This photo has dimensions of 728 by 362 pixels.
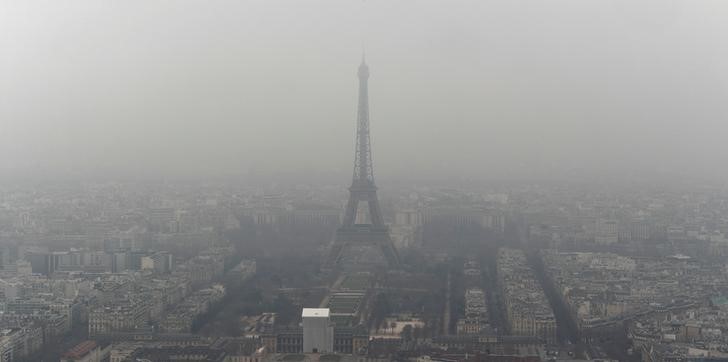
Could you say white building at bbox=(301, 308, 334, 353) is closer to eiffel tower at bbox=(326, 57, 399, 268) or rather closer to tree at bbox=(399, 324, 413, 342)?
tree at bbox=(399, 324, 413, 342)

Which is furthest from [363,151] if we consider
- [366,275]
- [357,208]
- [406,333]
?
[406,333]

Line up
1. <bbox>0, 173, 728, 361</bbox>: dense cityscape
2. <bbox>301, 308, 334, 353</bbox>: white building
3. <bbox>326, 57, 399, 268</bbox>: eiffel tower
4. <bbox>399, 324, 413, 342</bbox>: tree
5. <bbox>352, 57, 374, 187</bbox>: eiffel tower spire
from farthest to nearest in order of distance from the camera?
<bbox>352, 57, 374, 187</bbox>: eiffel tower spire, <bbox>326, 57, 399, 268</bbox>: eiffel tower, <bbox>399, 324, 413, 342</bbox>: tree, <bbox>0, 173, 728, 361</bbox>: dense cityscape, <bbox>301, 308, 334, 353</bbox>: white building

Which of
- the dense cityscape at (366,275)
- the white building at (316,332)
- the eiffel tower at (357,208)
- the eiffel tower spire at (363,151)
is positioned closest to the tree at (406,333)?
the dense cityscape at (366,275)

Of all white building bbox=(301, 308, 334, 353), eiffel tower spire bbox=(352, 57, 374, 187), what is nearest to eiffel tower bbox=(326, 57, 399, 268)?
eiffel tower spire bbox=(352, 57, 374, 187)

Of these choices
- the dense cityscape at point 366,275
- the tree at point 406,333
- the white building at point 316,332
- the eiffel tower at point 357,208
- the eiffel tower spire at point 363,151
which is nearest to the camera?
the white building at point 316,332

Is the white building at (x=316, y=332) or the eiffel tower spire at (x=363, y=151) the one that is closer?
the white building at (x=316, y=332)

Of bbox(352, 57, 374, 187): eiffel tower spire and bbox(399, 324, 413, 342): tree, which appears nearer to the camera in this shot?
bbox(399, 324, 413, 342): tree

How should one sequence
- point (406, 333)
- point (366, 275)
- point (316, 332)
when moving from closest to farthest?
point (316, 332)
point (406, 333)
point (366, 275)

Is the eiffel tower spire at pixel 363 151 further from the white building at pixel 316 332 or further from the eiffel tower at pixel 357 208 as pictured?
the white building at pixel 316 332

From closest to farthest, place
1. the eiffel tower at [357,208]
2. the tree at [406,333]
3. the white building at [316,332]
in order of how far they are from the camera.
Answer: the white building at [316,332], the tree at [406,333], the eiffel tower at [357,208]

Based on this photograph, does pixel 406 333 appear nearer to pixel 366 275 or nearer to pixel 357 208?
pixel 366 275
